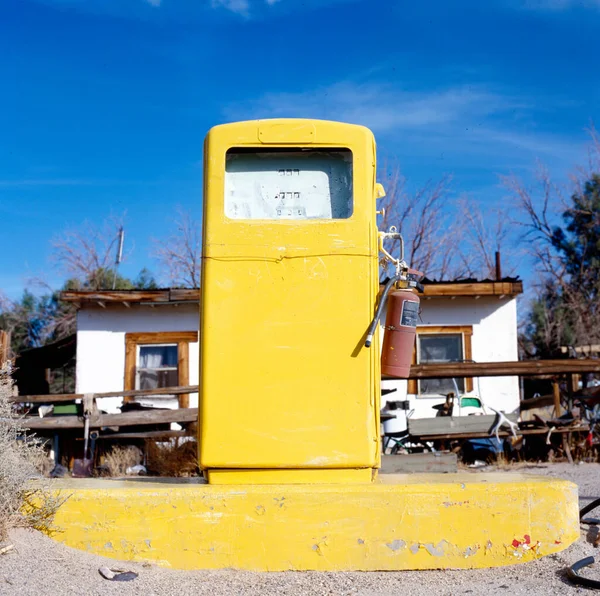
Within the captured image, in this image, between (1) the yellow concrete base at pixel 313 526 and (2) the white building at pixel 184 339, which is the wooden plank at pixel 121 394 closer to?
(2) the white building at pixel 184 339

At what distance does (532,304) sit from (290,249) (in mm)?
28899

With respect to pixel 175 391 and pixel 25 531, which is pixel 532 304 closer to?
pixel 175 391

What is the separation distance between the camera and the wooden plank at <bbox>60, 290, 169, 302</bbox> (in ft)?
46.3

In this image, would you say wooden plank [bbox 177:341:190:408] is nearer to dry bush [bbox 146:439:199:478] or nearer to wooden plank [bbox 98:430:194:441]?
dry bush [bbox 146:439:199:478]

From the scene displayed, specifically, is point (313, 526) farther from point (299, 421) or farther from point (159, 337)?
point (159, 337)

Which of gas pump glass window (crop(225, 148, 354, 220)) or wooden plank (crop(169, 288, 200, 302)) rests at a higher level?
wooden plank (crop(169, 288, 200, 302))

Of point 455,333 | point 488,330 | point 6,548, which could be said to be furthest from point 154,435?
point 6,548

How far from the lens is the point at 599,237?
30641 millimetres

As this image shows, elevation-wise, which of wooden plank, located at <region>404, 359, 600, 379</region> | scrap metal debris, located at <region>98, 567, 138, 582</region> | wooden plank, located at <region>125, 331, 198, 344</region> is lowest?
scrap metal debris, located at <region>98, 567, 138, 582</region>

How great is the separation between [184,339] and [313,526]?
11.0m

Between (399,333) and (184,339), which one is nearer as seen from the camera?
(399,333)

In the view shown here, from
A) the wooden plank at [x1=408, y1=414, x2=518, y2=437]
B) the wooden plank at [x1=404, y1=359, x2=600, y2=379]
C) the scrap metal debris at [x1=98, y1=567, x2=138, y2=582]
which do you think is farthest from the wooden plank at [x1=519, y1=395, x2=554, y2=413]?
the scrap metal debris at [x1=98, y1=567, x2=138, y2=582]

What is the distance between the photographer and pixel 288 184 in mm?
4469

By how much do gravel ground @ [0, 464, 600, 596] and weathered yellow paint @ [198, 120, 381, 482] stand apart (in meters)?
0.61
